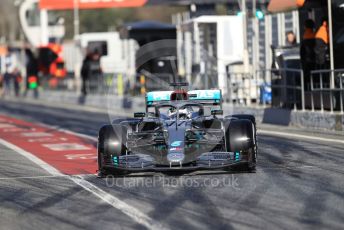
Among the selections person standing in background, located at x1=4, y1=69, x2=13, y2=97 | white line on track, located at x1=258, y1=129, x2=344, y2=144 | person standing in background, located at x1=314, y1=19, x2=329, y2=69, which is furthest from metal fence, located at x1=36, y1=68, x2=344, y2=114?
person standing in background, located at x1=4, y1=69, x2=13, y2=97

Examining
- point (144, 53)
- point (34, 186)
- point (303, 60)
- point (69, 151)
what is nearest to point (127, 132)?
point (34, 186)

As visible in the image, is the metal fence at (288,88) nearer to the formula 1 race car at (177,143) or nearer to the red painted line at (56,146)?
the red painted line at (56,146)

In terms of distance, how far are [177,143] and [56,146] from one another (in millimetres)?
7351

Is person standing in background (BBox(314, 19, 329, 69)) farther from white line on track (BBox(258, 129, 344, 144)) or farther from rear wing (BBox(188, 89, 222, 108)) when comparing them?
rear wing (BBox(188, 89, 222, 108))

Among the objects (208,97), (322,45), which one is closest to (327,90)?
(322,45)

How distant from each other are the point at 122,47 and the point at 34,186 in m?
41.1

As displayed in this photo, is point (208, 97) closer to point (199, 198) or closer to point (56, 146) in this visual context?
point (199, 198)

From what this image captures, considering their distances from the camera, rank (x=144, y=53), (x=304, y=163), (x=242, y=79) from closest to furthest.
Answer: (x=304, y=163) → (x=242, y=79) → (x=144, y=53)

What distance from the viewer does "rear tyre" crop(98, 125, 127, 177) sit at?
42.0 feet

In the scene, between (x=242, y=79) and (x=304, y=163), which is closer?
(x=304, y=163)

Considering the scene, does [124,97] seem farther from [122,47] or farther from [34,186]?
[34,186]

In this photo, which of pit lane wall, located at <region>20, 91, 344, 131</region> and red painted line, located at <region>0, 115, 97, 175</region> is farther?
pit lane wall, located at <region>20, 91, 344, 131</region>

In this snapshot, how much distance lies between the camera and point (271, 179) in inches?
480

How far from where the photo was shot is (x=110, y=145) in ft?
42.1
